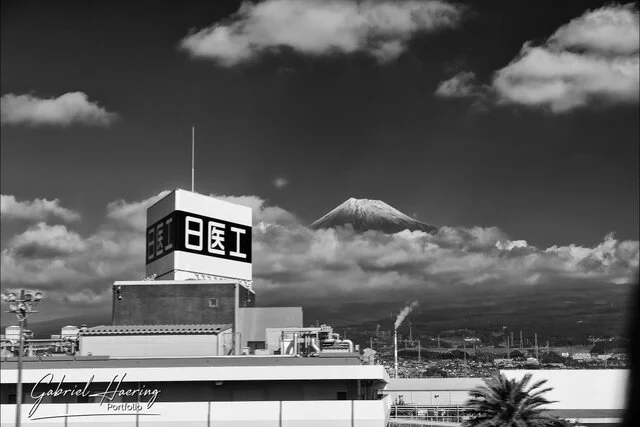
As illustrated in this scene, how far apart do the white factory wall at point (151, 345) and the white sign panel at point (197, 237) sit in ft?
27.9

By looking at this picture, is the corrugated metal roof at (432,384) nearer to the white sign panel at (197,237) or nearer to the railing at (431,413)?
the railing at (431,413)

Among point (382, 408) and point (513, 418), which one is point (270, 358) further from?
point (513, 418)

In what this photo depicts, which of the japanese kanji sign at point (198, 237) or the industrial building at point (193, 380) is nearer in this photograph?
the industrial building at point (193, 380)

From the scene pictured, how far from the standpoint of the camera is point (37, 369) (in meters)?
57.3

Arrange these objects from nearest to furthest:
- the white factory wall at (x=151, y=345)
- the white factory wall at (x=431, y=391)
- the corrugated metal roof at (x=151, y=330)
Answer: the white factory wall at (x=151, y=345), the corrugated metal roof at (x=151, y=330), the white factory wall at (x=431, y=391)

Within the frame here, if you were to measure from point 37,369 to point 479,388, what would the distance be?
2917cm

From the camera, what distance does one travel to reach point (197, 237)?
70000 mm

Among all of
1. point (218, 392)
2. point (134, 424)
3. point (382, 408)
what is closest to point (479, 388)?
point (382, 408)

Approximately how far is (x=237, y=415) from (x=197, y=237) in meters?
18.7

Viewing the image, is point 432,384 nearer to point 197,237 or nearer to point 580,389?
point 580,389

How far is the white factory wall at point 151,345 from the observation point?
2377 inches

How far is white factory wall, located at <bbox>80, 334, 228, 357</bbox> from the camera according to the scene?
60375mm

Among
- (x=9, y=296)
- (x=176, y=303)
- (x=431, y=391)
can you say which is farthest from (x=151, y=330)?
(x=431, y=391)

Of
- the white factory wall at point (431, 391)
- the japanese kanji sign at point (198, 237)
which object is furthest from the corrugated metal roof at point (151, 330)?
the white factory wall at point (431, 391)
